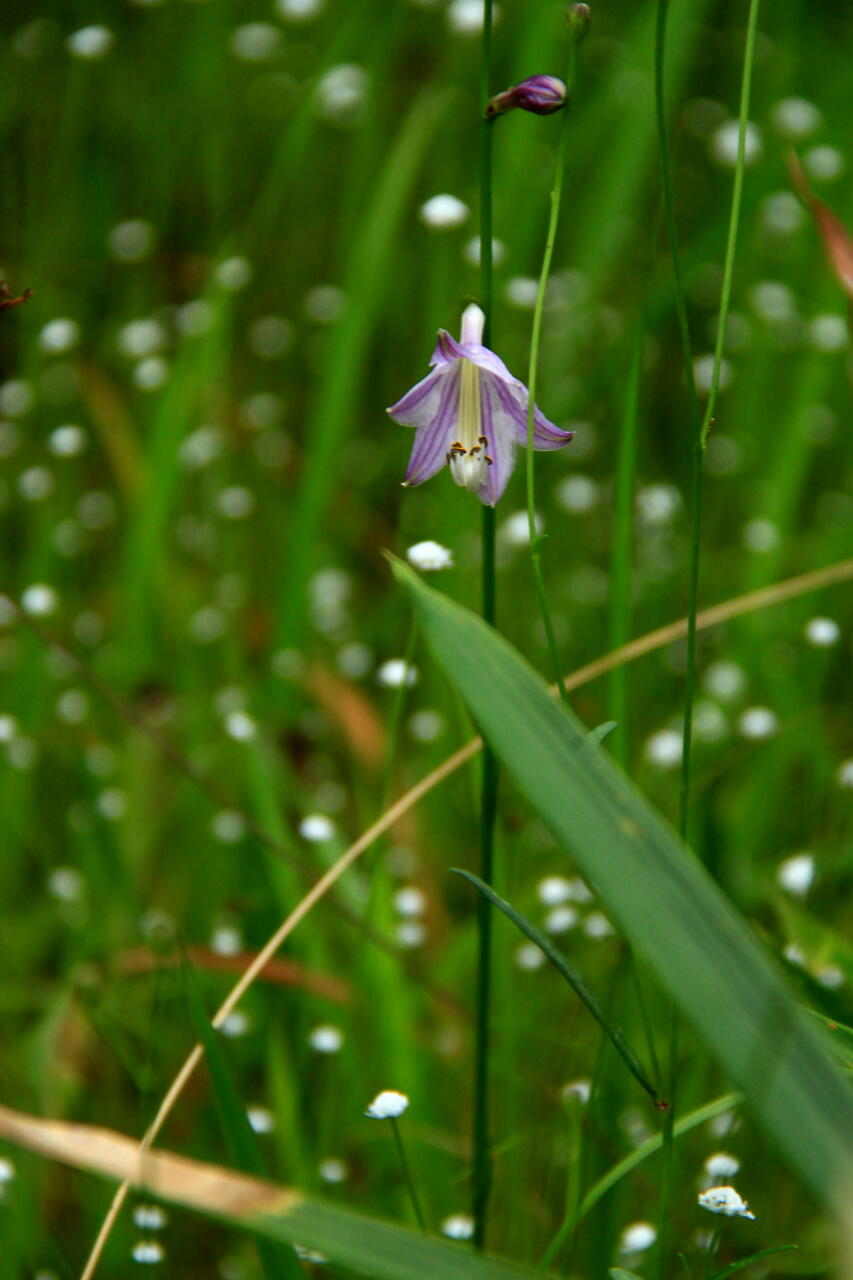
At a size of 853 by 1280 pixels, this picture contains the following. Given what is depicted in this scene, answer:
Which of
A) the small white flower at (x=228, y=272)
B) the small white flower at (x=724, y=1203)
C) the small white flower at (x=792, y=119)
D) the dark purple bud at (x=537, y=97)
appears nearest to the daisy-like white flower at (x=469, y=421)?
the dark purple bud at (x=537, y=97)

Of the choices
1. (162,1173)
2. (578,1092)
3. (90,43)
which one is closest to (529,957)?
(578,1092)

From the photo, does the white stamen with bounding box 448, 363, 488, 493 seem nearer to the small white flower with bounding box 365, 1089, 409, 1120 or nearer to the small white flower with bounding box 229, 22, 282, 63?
the small white flower with bounding box 365, 1089, 409, 1120

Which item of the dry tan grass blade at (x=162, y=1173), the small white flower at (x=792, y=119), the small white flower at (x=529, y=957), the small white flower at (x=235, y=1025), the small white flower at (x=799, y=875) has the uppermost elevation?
the small white flower at (x=792, y=119)

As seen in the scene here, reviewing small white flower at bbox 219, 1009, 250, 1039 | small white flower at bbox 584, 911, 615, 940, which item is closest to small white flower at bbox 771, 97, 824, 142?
small white flower at bbox 584, 911, 615, 940

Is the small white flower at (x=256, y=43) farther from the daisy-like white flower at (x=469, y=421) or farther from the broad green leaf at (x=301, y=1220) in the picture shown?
the broad green leaf at (x=301, y=1220)

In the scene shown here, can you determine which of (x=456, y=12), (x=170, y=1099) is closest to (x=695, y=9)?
(x=456, y=12)

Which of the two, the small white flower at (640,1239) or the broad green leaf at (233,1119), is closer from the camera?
the broad green leaf at (233,1119)

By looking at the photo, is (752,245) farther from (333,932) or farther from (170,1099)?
(170,1099)
